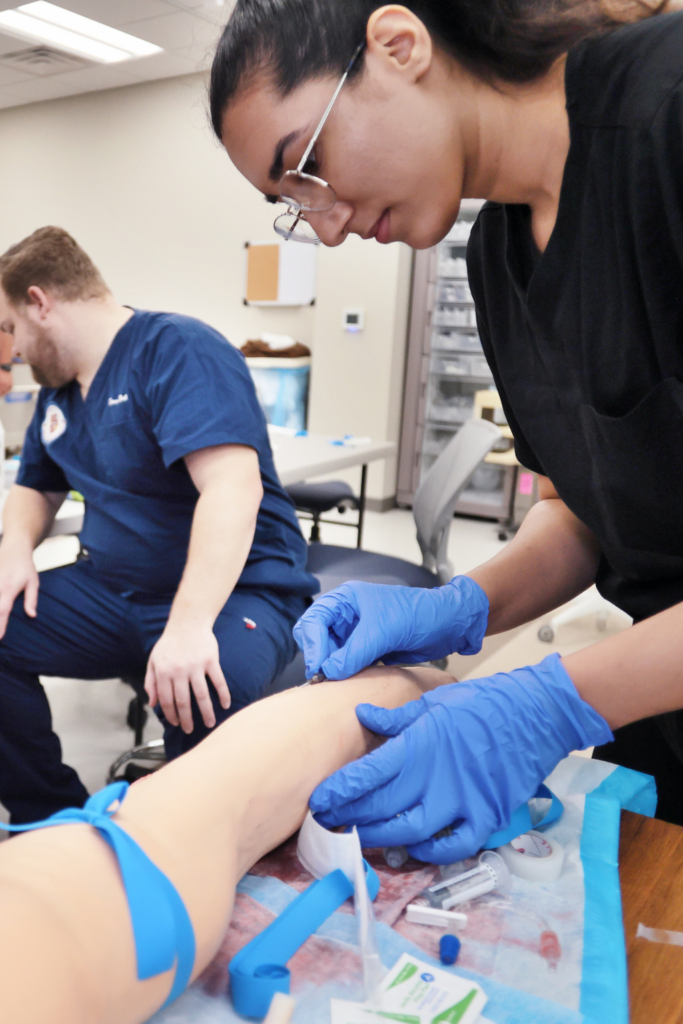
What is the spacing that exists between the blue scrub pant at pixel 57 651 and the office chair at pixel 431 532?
0.43 meters

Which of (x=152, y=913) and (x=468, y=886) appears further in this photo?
(x=468, y=886)

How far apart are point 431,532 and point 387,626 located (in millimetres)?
1362

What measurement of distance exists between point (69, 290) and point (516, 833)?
143cm

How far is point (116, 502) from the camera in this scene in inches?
62.4

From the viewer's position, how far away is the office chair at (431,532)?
2074 mm

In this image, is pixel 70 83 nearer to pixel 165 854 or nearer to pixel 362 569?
pixel 362 569

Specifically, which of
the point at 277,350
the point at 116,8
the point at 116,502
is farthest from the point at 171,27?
the point at 277,350

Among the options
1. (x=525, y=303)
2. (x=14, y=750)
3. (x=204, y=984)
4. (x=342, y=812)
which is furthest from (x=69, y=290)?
(x=204, y=984)

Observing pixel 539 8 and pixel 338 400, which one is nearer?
pixel 539 8

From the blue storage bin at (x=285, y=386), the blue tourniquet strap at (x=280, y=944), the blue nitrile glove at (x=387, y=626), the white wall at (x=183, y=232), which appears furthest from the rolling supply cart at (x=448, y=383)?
the blue tourniquet strap at (x=280, y=944)

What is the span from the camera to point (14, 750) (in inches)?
63.3

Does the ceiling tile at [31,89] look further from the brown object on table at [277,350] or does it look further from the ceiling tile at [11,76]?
the brown object on table at [277,350]

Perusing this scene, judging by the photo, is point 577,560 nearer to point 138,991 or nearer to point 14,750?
point 138,991

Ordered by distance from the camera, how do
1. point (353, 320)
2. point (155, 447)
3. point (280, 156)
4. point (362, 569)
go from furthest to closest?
point (353, 320) < point (362, 569) < point (155, 447) < point (280, 156)
